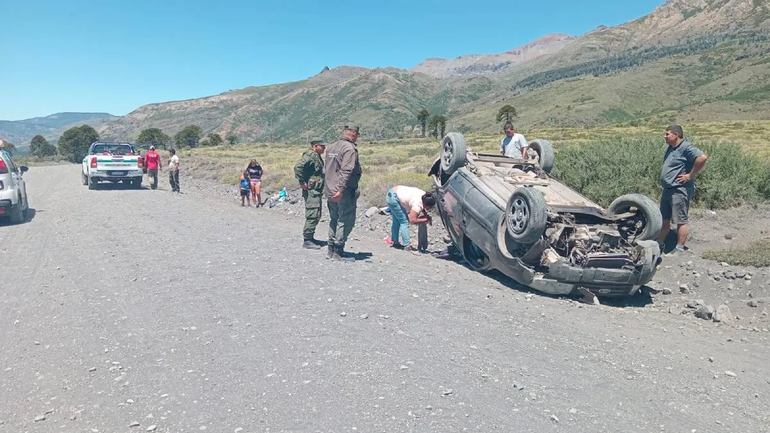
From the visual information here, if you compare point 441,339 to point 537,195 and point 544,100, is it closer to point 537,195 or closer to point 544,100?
point 537,195

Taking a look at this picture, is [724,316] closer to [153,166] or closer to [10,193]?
[10,193]

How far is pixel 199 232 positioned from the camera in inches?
417

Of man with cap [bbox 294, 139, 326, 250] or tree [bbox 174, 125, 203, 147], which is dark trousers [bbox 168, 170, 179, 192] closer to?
man with cap [bbox 294, 139, 326, 250]

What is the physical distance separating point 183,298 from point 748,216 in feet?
31.6

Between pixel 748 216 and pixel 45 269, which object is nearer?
pixel 45 269

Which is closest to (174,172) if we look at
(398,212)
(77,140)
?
(398,212)

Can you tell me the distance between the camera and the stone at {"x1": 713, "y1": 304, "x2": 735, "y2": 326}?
6277 mm

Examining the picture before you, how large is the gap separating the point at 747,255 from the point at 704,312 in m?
2.06

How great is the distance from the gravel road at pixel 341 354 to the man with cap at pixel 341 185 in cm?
55

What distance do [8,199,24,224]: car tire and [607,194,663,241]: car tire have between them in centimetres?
1206

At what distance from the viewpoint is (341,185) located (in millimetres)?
7965

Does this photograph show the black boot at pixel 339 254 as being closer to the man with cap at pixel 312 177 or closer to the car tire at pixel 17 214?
the man with cap at pixel 312 177

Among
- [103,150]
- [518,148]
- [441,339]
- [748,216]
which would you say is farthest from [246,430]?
[103,150]

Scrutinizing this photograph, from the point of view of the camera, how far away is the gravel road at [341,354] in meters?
3.71
